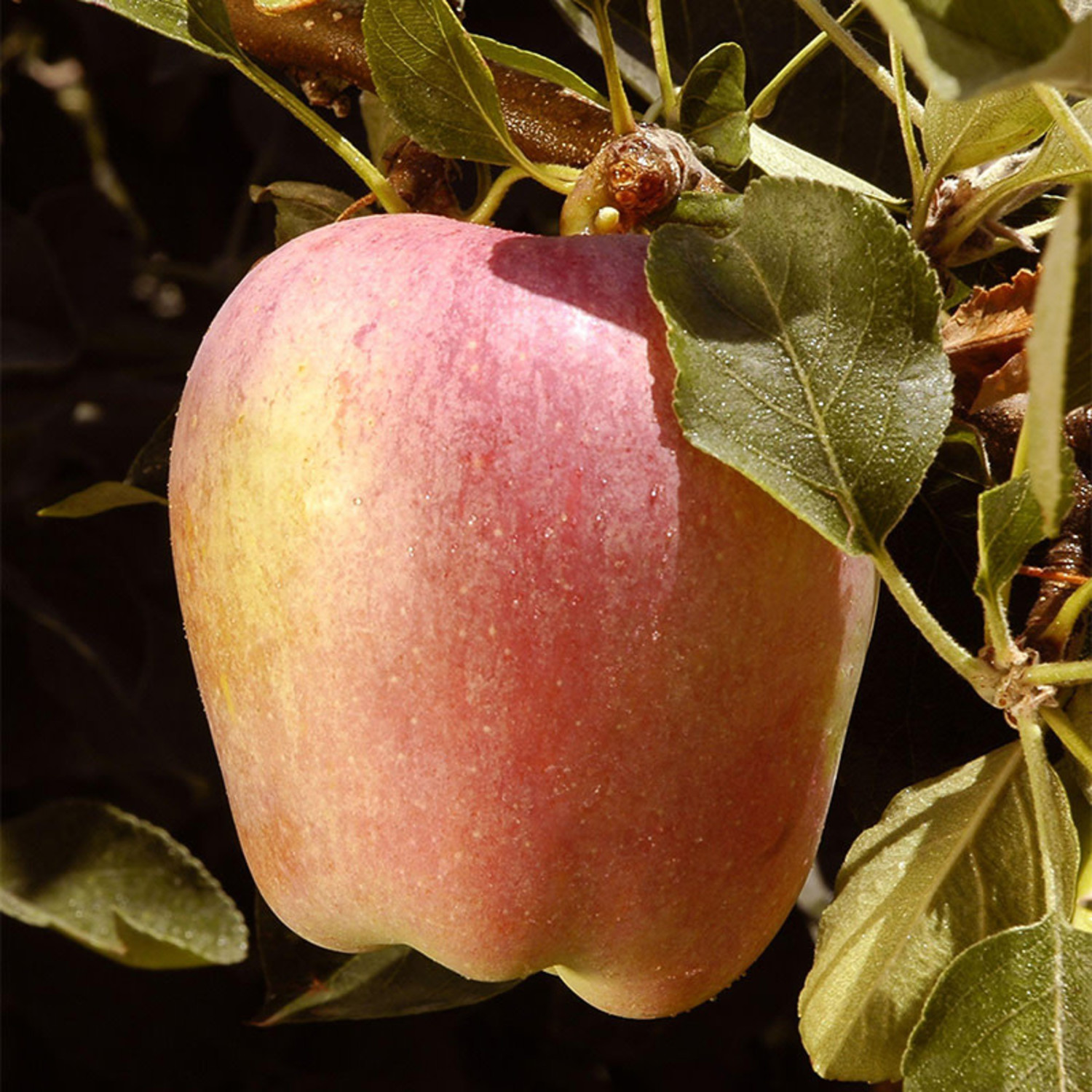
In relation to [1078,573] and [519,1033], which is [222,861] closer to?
[519,1033]

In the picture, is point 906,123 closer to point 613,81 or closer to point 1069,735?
point 613,81

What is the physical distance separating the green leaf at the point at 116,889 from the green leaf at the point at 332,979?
0.04m

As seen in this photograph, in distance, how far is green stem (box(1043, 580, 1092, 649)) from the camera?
0.41 meters

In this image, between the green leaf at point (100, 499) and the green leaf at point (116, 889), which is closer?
the green leaf at point (100, 499)

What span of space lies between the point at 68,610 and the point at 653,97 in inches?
20.8

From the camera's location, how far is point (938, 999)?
0.39m

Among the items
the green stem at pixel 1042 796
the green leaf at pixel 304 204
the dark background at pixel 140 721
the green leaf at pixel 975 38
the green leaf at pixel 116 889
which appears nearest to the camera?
the green leaf at pixel 975 38

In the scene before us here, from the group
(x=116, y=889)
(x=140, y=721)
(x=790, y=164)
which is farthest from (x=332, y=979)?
(x=790, y=164)

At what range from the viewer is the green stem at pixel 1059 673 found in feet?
1.26

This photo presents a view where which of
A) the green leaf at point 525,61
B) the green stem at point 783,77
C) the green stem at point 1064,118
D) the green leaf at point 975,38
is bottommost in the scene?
the green stem at point 783,77

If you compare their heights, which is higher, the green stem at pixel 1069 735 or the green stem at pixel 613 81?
the green stem at pixel 613 81

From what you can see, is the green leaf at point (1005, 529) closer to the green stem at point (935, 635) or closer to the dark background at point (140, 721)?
the green stem at point (935, 635)

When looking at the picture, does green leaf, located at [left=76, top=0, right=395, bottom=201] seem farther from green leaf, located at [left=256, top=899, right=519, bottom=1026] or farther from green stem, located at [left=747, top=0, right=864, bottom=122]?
green leaf, located at [left=256, top=899, right=519, bottom=1026]

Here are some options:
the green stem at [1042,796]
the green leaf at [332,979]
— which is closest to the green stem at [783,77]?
the green stem at [1042,796]
